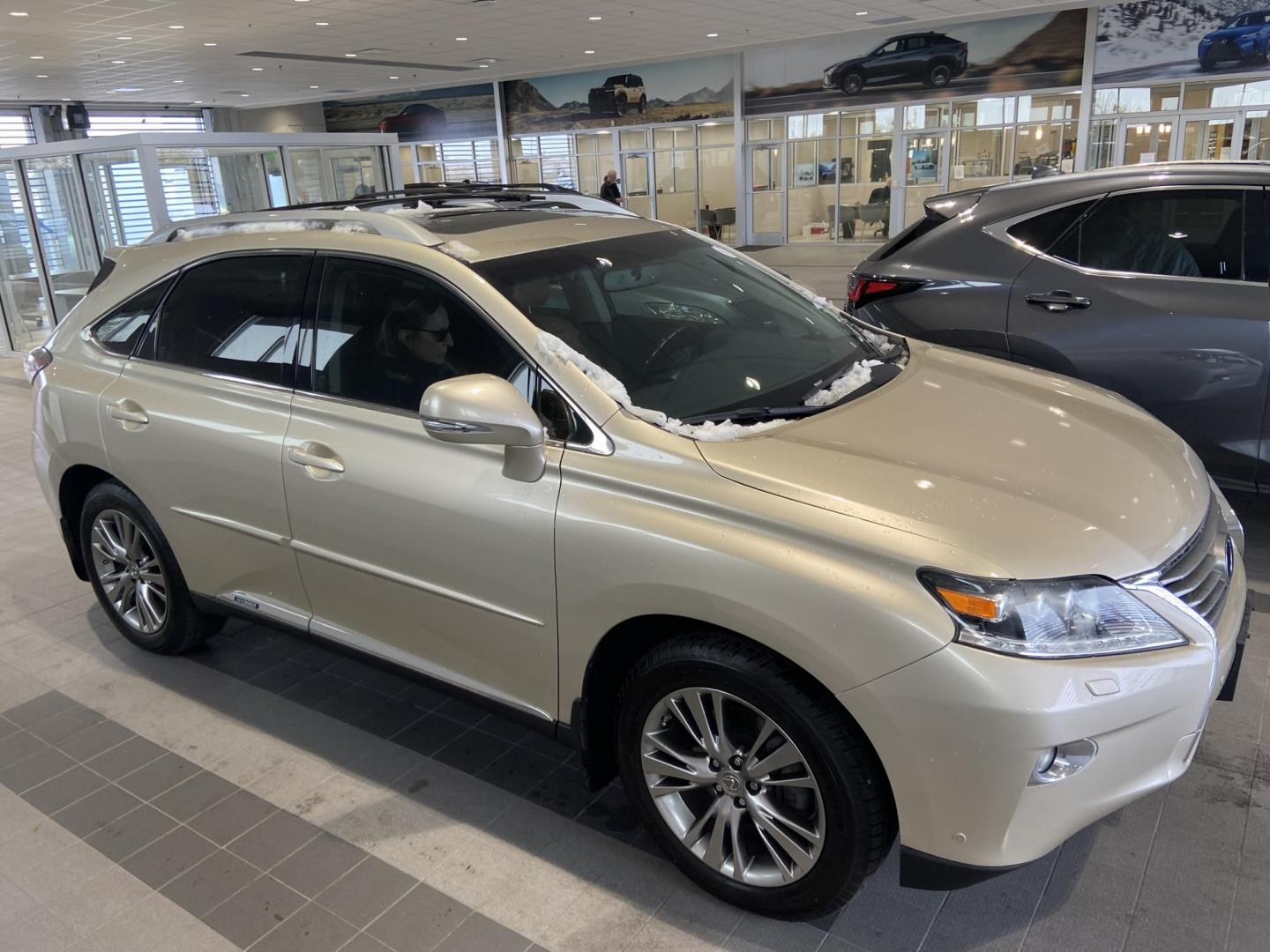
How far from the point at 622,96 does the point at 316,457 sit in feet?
76.4

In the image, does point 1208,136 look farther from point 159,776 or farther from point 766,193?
point 159,776

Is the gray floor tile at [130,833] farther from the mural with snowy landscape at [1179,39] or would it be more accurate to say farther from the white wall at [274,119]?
the white wall at [274,119]

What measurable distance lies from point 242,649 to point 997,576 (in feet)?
10.4

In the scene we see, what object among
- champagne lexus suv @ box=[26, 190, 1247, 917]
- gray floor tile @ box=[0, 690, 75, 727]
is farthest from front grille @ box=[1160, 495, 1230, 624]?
gray floor tile @ box=[0, 690, 75, 727]

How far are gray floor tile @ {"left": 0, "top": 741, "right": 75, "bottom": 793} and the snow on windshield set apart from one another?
2.26 m

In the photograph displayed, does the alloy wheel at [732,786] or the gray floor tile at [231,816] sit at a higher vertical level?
the alloy wheel at [732,786]

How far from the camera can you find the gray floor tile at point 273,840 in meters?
2.69

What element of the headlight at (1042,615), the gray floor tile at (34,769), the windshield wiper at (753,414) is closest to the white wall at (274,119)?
the gray floor tile at (34,769)

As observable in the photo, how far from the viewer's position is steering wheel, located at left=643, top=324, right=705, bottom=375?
261 centimetres

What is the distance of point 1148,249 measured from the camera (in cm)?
430

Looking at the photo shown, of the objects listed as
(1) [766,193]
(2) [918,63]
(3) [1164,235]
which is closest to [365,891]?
(3) [1164,235]

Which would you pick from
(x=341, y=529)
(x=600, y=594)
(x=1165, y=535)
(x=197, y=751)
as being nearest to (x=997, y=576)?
(x=1165, y=535)

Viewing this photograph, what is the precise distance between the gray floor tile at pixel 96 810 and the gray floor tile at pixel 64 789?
0.11 feet

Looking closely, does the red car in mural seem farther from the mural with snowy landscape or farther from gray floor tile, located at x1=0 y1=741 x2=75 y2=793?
gray floor tile, located at x1=0 y1=741 x2=75 y2=793
